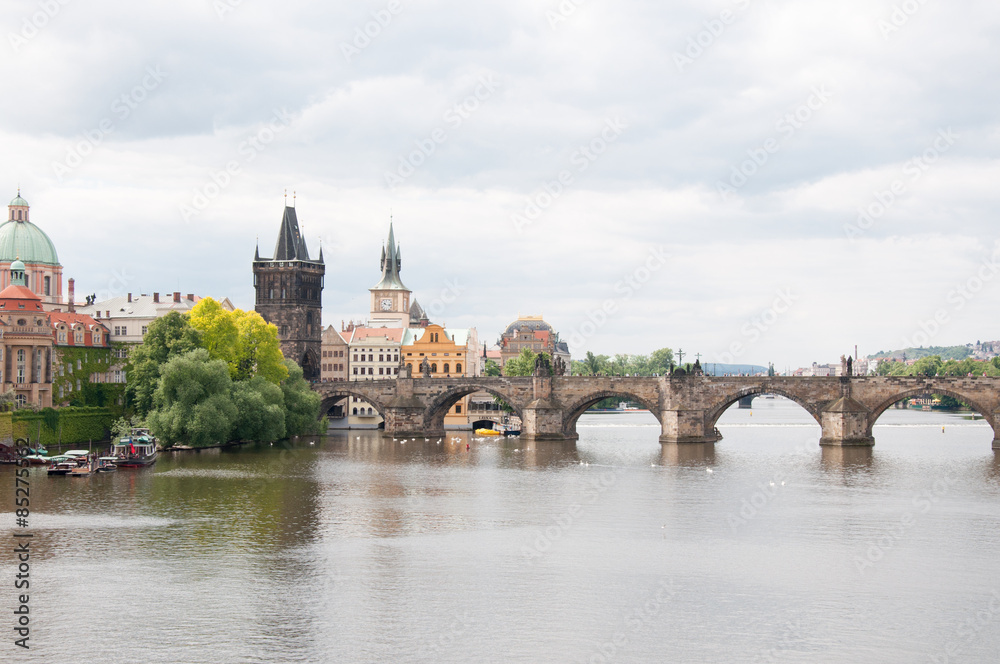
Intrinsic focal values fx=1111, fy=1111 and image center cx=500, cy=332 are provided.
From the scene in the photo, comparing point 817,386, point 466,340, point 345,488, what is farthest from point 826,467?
point 466,340

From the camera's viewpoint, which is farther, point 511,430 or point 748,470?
point 511,430

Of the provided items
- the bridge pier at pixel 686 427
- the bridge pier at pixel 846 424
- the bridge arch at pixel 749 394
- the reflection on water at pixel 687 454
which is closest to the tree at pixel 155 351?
the reflection on water at pixel 687 454

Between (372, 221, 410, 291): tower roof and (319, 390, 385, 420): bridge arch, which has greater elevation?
(372, 221, 410, 291): tower roof

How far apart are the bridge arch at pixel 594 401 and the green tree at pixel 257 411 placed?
28.8 metres

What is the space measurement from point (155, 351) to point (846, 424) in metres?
57.8

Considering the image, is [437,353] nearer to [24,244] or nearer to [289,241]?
[289,241]

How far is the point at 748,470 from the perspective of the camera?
253ft

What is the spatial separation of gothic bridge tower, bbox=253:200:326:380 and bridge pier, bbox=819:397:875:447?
66110 mm

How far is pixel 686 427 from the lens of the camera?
100500 mm

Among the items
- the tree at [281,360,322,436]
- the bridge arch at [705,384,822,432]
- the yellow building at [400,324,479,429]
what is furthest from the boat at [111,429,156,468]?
the yellow building at [400,324,479,429]

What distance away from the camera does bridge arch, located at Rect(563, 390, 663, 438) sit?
104m

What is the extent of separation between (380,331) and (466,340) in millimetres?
11974

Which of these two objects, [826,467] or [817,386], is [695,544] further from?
[817,386]

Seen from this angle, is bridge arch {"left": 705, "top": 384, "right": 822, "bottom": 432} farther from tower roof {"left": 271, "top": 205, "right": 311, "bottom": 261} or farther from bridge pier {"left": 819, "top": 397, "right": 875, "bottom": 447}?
tower roof {"left": 271, "top": 205, "right": 311, "bottom": 261}
